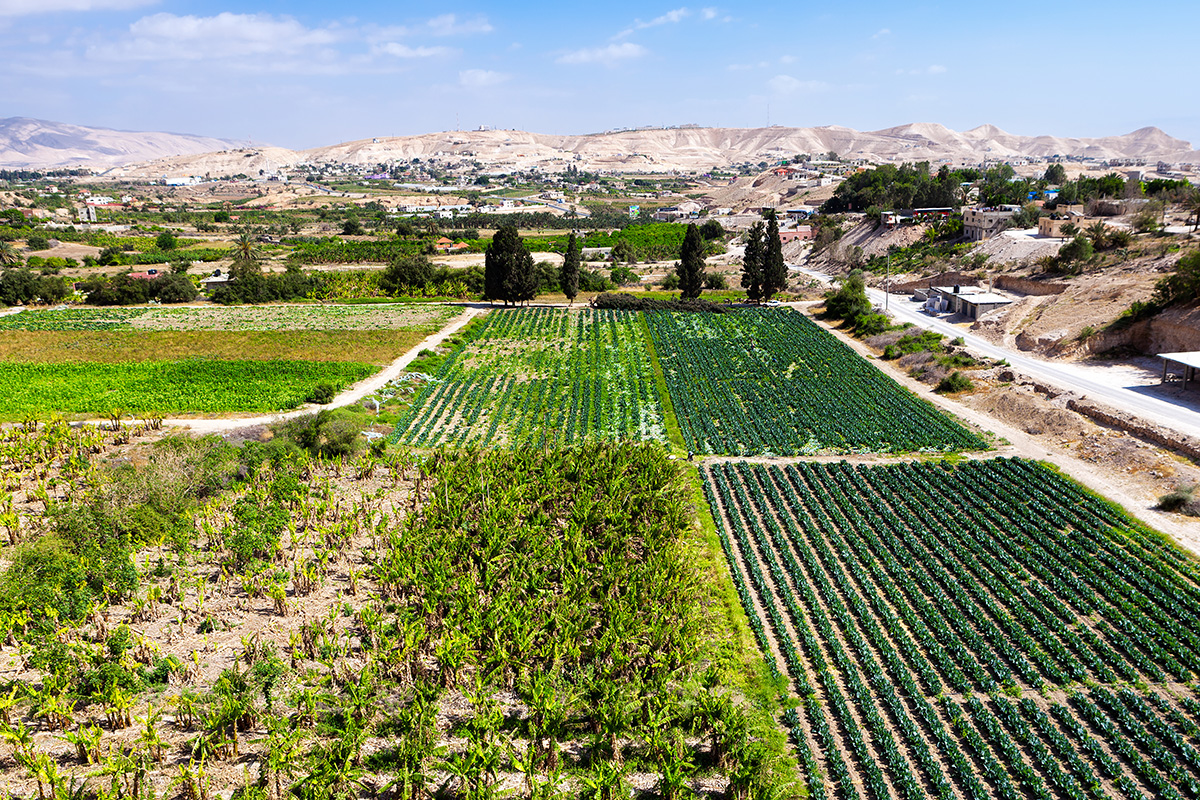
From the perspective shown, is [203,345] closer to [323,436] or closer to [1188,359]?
[323,436]

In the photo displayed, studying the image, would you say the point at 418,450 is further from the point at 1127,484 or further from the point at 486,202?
the point at 486,202

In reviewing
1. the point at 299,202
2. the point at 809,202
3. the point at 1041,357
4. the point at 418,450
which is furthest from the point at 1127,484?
the point at 299,202

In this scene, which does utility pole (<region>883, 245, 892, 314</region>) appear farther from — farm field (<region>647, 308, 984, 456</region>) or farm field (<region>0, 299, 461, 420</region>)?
farm field (<region>0, 299, 461, 420</region>)

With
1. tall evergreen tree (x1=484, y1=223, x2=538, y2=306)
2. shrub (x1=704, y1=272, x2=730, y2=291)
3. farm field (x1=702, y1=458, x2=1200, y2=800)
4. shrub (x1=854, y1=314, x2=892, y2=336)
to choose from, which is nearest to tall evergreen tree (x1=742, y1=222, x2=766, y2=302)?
shrub (x1=704, y1=272, x2=730, y2=291)

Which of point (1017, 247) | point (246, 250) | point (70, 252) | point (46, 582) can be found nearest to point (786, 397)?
point (46, 582)

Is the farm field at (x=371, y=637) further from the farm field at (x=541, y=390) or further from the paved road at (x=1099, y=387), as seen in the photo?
the paved road at (x=1099, y=387)

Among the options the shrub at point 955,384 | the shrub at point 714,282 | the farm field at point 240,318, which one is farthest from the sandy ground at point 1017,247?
the farm field at point 240,318
